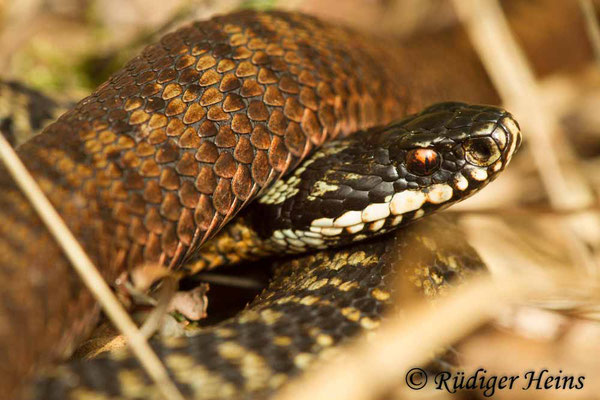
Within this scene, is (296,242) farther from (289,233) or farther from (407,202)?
(407,202)

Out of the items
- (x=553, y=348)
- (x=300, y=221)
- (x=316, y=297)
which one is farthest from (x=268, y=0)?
(x=553, y=348)

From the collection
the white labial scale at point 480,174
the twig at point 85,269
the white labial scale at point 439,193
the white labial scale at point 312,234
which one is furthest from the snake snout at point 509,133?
the twig at point 85,269

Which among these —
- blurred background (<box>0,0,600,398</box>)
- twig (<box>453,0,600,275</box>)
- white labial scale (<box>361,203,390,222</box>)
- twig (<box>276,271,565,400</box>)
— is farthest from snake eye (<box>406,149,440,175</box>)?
twig (<box>453,0,600,275</box>)

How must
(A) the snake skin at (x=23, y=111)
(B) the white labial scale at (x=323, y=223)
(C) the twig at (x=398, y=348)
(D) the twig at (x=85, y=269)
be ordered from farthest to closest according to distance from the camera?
(A) the snake skin at (x=23, y=111) → (B) the white labial scale at (x=323, y=223) → (D) the twig at (x=85, y=269) → (C) the twig at (x=398, y=348)

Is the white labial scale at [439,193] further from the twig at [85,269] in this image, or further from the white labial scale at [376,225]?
the twig at [85,269]

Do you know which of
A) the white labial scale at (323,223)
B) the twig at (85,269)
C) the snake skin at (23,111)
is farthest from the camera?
the snake skin at (23,111)

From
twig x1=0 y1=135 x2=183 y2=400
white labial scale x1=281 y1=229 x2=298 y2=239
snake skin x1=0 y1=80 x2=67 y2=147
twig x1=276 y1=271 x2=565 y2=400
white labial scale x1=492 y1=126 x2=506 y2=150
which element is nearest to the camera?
twig x1=276 y1=271 x2=565 y2=400

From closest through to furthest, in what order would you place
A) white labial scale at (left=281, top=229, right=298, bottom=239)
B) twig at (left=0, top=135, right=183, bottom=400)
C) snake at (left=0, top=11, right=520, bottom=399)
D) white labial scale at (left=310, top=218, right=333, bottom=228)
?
twig at (left=0, top=135, right=183, bottom=400) < snake at (left=0, top=11, right=520, bottom=399) < white labial scale at (left=310, top=218, right=333, bottom=228) < white labial scale at (left=281, top=229, right=298, bottom=239)

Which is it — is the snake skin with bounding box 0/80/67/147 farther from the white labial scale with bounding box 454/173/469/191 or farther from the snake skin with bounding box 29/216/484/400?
the white labial scale with bounding box 454/173/469/191

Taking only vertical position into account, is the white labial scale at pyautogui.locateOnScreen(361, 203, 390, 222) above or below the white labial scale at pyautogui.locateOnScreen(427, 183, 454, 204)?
above
